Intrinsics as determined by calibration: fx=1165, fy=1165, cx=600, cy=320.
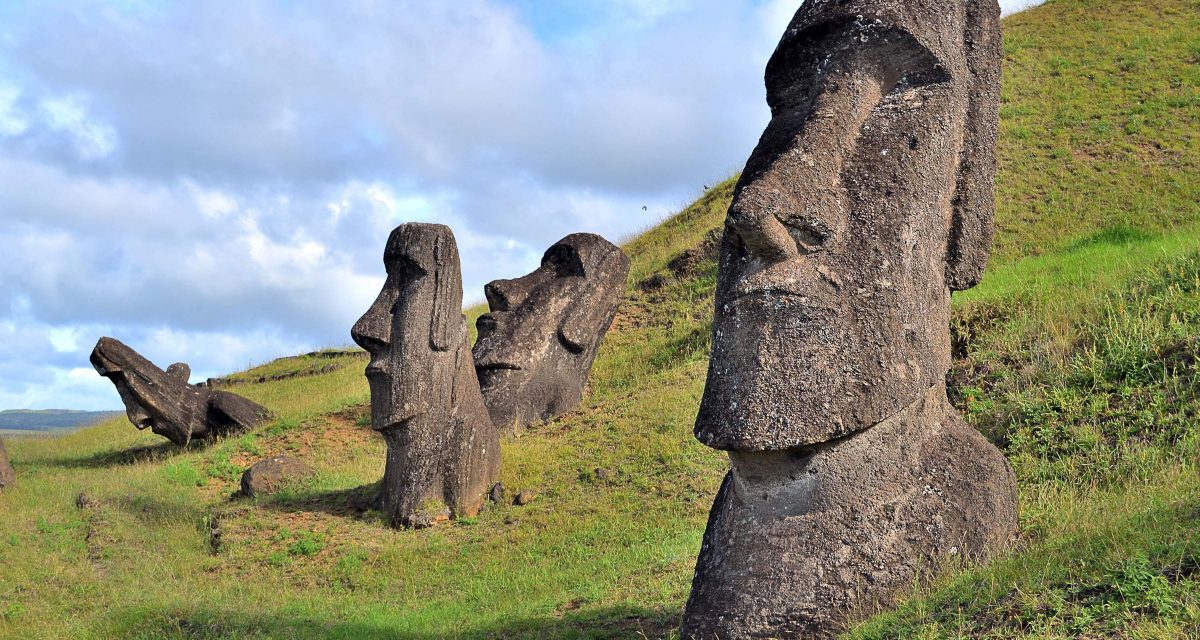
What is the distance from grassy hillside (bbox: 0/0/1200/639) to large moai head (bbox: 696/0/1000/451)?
42.0 inches

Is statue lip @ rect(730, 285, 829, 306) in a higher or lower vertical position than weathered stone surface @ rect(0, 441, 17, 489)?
lower

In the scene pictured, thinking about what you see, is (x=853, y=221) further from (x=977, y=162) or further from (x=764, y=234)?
(x=977, y=162)

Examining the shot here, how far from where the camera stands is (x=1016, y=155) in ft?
73.3

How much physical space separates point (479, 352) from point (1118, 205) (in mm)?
10783

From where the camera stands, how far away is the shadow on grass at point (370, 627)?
7227mm

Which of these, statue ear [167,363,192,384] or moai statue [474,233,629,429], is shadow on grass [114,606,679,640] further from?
statue ear [167,363,192,384]

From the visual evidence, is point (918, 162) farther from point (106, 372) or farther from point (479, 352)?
point (106, 372)

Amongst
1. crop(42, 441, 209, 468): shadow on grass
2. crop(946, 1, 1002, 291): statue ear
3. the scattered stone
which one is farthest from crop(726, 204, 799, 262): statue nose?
the scattered stone

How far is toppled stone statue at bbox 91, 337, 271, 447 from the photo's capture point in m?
18.5

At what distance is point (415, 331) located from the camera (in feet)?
42.4

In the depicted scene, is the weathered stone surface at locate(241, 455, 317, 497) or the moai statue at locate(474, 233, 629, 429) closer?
the weathered stone surface at locate(241, 455, 317, 497)

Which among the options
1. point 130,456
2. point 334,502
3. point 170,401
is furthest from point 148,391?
point 334,502

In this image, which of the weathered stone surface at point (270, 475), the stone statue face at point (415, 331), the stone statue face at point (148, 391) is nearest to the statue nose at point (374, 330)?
the stone statue face at point (415, 331)

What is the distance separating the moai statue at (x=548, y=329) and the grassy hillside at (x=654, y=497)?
78 centimetres
